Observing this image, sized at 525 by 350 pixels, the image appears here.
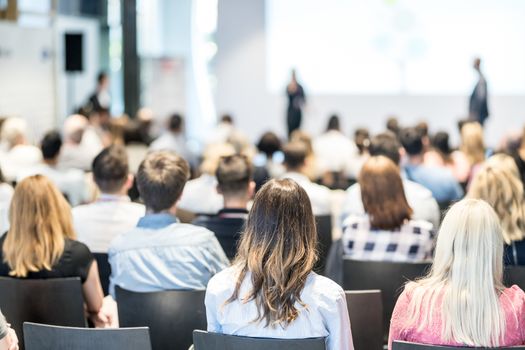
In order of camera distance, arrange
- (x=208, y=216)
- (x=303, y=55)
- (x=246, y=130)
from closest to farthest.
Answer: (x=208, y=216)
(x=303, y=55)
(x=246, y=130)

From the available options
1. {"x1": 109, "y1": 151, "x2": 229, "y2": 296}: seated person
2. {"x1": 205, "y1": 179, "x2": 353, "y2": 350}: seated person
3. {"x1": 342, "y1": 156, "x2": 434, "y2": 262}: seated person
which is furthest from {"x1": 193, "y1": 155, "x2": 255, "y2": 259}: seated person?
{"x1": 205, "y1": 179, "x2": 353, "y2": 350}: seated person

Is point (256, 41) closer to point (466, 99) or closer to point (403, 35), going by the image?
point (403, 35)

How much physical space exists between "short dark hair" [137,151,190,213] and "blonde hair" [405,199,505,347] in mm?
1363

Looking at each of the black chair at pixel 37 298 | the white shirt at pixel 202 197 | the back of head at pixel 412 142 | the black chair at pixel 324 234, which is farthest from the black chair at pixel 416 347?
the back of head at pixel 412 142

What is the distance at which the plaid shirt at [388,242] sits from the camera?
3994mm

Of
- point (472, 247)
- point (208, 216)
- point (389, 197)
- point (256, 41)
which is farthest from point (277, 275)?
point (256, 41)

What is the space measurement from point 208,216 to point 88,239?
614mm

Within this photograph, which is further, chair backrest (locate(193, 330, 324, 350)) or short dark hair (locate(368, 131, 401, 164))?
short dark hair (locate(368, 131, 401, 164))

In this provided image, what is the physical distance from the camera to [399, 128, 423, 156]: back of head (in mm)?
6102

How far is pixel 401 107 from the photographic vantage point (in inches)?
540

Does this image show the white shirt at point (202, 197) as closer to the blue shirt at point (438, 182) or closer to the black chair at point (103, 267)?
the blue shirt at point (438, 182)

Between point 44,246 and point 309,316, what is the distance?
1381mm

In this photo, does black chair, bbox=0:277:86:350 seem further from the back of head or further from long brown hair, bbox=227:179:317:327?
the back of head

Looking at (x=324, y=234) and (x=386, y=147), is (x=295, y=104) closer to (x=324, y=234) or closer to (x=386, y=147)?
(x=386, y=147)
